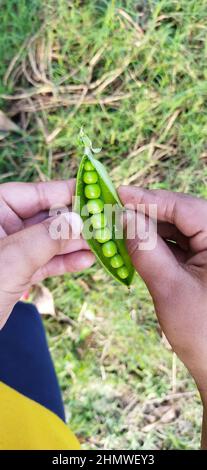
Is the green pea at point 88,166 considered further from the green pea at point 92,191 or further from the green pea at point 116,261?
the green pea at point 116,261

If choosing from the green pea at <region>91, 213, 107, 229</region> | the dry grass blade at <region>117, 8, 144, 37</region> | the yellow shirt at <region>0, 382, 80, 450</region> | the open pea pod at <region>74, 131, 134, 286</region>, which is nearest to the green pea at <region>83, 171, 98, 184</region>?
the open pea pod at <region>74, 131, 134, 286</region>

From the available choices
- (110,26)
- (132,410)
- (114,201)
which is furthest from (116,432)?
(110,26)

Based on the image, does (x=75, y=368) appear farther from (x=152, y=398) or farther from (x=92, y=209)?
(x=92, y=209)

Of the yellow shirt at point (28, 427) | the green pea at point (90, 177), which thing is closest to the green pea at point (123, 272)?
the green pea at point (90, 177)

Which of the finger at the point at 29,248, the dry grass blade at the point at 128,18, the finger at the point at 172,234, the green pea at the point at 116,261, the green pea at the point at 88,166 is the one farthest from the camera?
the dry grass blade at the point at 128,18

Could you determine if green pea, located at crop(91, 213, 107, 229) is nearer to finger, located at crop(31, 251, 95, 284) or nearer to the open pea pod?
the open pea pod
